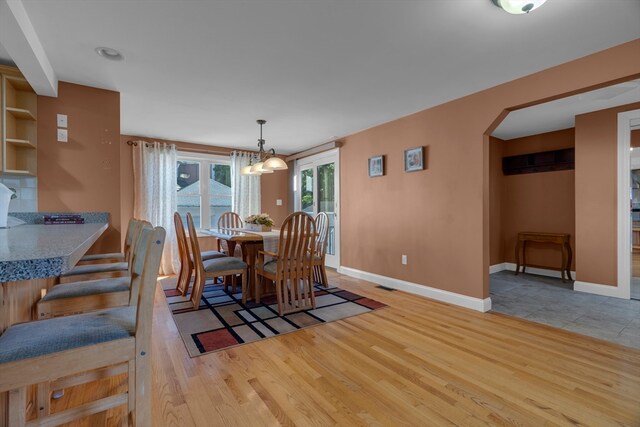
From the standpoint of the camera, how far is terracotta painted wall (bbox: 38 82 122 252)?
2.64m

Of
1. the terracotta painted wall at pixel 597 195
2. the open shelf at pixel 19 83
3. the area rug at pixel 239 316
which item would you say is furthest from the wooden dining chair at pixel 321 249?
the terracotta painted wall at pixel 597 195

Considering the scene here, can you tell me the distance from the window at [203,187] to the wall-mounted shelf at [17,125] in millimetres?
2406

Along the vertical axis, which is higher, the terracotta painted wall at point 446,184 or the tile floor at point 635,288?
the terracotta painted wall at point 446,184

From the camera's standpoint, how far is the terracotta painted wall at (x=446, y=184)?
7.96 feet

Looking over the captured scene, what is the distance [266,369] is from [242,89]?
2.49 metres

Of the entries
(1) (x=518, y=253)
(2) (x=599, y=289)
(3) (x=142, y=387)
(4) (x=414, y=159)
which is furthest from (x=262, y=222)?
(2) (x=599, y=289)

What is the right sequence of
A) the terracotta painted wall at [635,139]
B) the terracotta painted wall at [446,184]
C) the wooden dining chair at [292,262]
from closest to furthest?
the terracotta painted wall at [446,184] → the wooden dining chair at [292,262] → the terracotta painted wall at [635,139]

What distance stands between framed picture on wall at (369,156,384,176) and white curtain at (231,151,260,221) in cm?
234

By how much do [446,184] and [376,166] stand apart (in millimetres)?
1121

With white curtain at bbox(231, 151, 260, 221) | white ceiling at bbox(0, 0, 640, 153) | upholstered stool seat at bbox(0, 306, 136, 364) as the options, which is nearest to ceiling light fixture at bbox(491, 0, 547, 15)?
white ceiling at bbox(0, 0, 640, 153)

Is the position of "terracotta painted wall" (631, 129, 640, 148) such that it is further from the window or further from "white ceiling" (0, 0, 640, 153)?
the window

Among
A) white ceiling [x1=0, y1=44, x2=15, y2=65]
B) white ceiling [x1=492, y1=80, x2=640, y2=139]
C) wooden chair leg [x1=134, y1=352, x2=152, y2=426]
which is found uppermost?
white ceiling [x1=492, y1=80, x2=640, y2=139]

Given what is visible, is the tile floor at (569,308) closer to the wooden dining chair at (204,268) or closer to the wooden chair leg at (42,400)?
the wooden dining chair at (204,268)

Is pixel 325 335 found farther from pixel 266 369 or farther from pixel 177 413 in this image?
pixel 177 413
